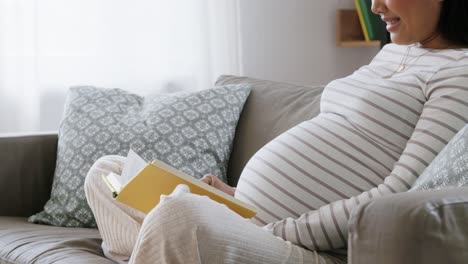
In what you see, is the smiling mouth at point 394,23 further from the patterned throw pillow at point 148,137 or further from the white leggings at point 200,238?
the patterned throw pillow at point 148,137

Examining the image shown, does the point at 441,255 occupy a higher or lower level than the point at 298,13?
lower

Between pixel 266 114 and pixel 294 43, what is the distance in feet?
4.52

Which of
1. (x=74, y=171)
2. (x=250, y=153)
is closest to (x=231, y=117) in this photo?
(x=250, y=153)

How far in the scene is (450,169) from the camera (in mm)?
1193

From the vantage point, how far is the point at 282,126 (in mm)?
2201

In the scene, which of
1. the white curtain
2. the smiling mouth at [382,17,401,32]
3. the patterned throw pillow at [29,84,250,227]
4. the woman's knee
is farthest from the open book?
the white curtain

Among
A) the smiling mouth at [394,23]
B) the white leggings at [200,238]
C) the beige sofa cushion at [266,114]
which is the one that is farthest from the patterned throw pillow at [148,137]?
the white leggings at [200,238]

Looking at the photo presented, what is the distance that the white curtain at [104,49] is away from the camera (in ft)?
9.32

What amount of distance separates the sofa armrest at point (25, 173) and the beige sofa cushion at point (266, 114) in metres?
0.51

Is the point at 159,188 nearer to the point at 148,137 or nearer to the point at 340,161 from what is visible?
the point at 340,161

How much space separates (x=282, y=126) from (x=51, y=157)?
0.66 metres

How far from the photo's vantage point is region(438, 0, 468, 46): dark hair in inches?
66.6

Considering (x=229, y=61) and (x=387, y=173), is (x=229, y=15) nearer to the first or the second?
(x=229, y=61)

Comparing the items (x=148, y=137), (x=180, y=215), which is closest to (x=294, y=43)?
(x=148, y=137)
